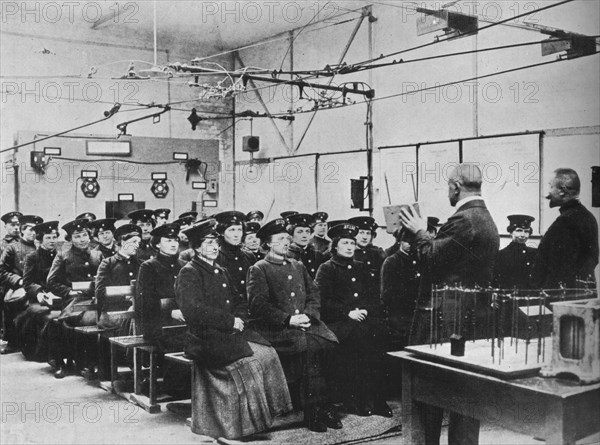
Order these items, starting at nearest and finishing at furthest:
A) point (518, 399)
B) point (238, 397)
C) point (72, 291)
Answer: point (518, 399) → point (238, 397) → point (72, 291)

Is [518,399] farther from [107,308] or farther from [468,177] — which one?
[107,308]

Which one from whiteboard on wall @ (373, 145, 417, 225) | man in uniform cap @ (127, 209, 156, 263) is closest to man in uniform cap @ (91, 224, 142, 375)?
man in uniform cap @ (127, 209, 156, 263)

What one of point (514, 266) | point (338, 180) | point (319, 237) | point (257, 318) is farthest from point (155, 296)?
point (338, 180)

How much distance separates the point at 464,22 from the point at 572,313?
4803mm

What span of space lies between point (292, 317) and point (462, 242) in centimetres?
179

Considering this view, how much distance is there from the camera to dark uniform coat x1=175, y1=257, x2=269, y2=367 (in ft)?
15.5

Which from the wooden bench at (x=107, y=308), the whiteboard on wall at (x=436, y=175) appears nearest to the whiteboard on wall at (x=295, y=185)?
the whiteboard on wall at (x=436, y=175)

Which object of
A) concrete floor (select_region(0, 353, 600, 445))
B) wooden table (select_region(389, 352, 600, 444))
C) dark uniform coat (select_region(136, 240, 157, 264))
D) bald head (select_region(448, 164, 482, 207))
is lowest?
concrete floor (select_region(0, 353, 600, 445))

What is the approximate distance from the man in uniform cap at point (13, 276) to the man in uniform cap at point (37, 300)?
346mm

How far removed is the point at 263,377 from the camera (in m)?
4.88

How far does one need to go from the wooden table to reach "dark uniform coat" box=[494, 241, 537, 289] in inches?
172

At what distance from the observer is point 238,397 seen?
15.4 feet

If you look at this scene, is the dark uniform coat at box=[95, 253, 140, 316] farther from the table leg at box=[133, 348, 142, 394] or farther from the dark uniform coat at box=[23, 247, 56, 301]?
the dark uniform coat at box=[23, 247, 56, 301]

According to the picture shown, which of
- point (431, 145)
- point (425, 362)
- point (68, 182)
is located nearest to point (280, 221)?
point (425, 362)
